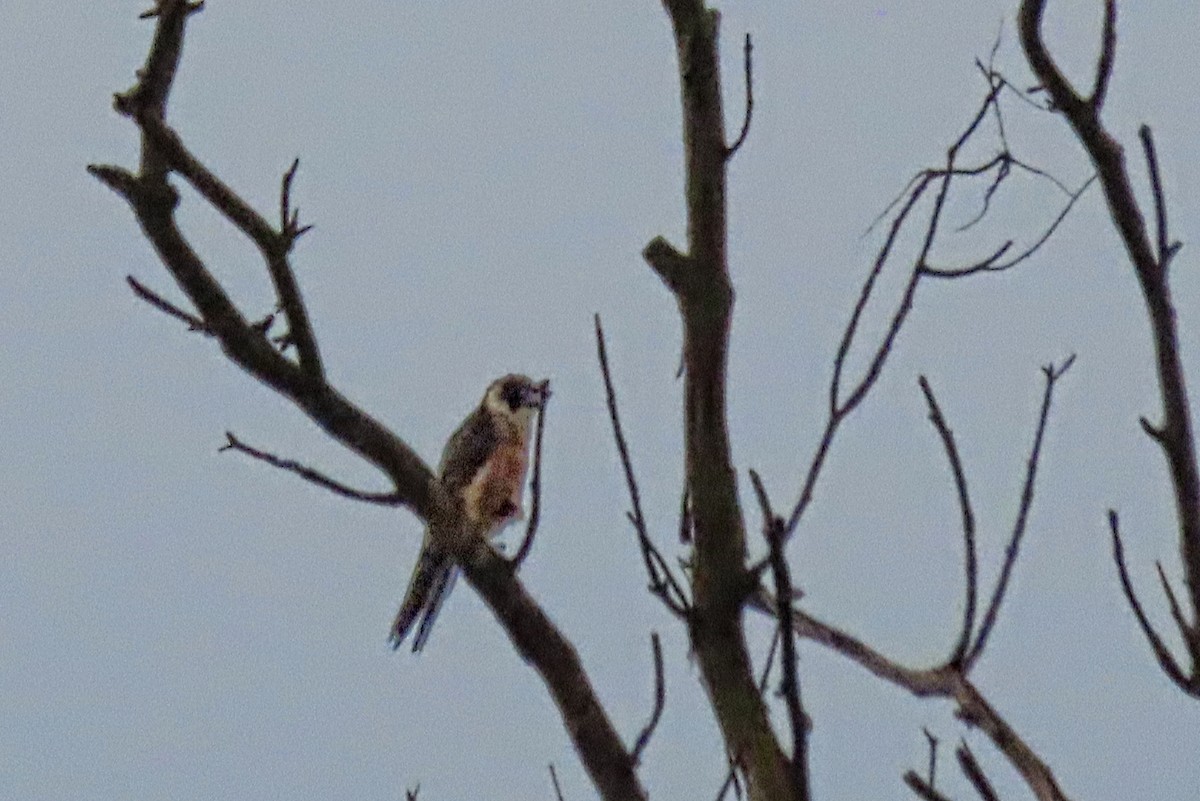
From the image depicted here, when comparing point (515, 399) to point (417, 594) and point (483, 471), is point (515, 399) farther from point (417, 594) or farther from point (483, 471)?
point (417, 594)

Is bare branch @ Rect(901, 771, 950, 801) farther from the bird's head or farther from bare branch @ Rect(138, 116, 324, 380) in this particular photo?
the bird's head

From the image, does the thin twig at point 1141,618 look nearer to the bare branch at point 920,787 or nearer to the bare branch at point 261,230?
the bare branch at point 920,787

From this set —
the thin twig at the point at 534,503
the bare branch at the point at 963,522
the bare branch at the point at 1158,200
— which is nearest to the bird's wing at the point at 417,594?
the thin twig at the point at 534,503

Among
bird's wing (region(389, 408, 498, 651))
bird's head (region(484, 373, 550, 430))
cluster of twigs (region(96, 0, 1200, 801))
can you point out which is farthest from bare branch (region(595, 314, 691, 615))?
bird's head (region(484, 373, 550, 430))

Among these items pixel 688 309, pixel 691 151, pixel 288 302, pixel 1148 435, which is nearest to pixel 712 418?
pixel 688 309

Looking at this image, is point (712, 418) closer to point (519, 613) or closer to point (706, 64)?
point (706, 64)

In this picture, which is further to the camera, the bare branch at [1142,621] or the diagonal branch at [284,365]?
the diagonal branch at [284,365]

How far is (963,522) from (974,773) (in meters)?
0.55

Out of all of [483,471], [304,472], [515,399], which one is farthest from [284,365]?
[515,399]

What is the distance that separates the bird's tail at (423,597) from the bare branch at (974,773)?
2.53m

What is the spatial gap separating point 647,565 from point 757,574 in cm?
11

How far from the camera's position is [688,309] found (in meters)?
1.76

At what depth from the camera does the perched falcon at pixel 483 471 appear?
4.05 m

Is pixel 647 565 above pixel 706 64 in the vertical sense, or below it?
below
